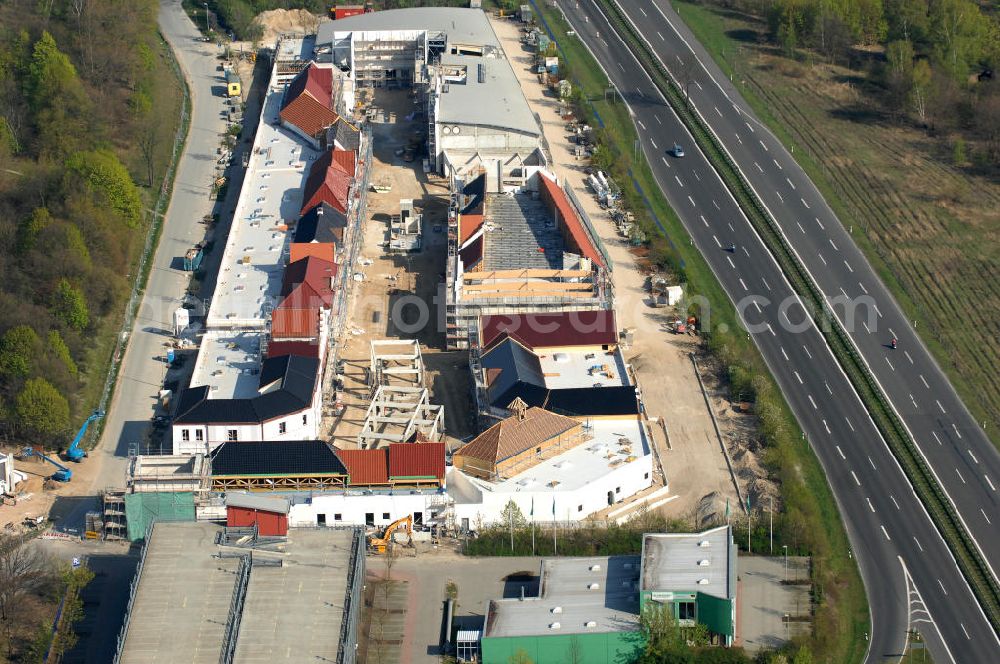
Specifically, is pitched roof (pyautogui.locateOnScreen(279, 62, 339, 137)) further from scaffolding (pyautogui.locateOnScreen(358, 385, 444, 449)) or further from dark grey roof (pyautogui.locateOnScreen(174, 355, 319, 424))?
scaffolding (pyautogui.locateOnScreen(358, 385, 444, 449))

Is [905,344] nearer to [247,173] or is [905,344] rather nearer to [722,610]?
[722,610]

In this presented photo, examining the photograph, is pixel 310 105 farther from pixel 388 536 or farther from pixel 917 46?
pixel 917 46

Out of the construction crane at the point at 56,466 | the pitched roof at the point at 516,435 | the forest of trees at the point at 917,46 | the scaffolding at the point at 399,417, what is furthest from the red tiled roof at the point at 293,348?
the forest of trees at the point at 917,46

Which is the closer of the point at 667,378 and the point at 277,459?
the point at 277,459

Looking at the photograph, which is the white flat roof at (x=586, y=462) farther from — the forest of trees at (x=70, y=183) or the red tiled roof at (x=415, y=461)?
the forest of trees at (x=70, y=183)

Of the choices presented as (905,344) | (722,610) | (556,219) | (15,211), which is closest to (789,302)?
(905,344)

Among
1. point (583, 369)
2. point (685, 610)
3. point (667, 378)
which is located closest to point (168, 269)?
point (583, 369)
